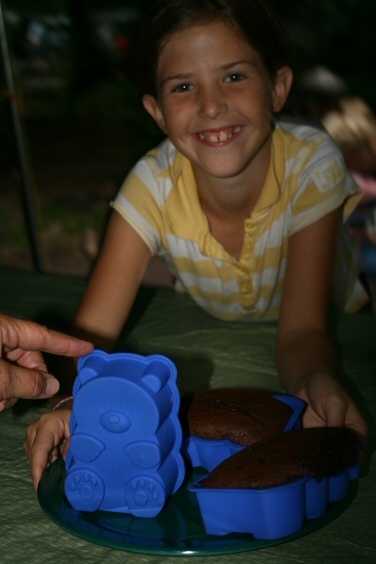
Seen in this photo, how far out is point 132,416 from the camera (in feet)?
2.48

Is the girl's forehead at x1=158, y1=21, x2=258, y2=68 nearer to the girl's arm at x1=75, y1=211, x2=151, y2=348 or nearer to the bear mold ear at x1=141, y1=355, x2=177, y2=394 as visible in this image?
the girl's arm at x1=75, y1=211, x2=151, y2=348

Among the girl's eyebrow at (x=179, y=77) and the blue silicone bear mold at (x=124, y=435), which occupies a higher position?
the girl's eyebrow at (x=179, y=77)

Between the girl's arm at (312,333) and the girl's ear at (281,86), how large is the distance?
214 mm

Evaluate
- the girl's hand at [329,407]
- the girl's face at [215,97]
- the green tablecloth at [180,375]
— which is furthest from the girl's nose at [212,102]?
the girl's hand at [329,407]

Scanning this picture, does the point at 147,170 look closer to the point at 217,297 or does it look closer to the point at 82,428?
the point at 217,297

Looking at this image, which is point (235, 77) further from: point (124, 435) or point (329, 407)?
point (124, 435)

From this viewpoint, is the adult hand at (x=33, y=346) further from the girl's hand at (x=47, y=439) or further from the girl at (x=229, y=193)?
the girl at (x=229, y=193)

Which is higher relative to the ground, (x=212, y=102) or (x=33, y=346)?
(x=212, y=102)

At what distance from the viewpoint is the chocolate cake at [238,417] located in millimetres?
869

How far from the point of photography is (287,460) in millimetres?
765

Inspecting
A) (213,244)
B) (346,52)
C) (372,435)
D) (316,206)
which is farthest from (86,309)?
(346,52)

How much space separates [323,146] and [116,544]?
34.4 inches

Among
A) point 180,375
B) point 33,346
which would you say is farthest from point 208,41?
point 33,346

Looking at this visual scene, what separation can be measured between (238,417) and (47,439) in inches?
8.5
